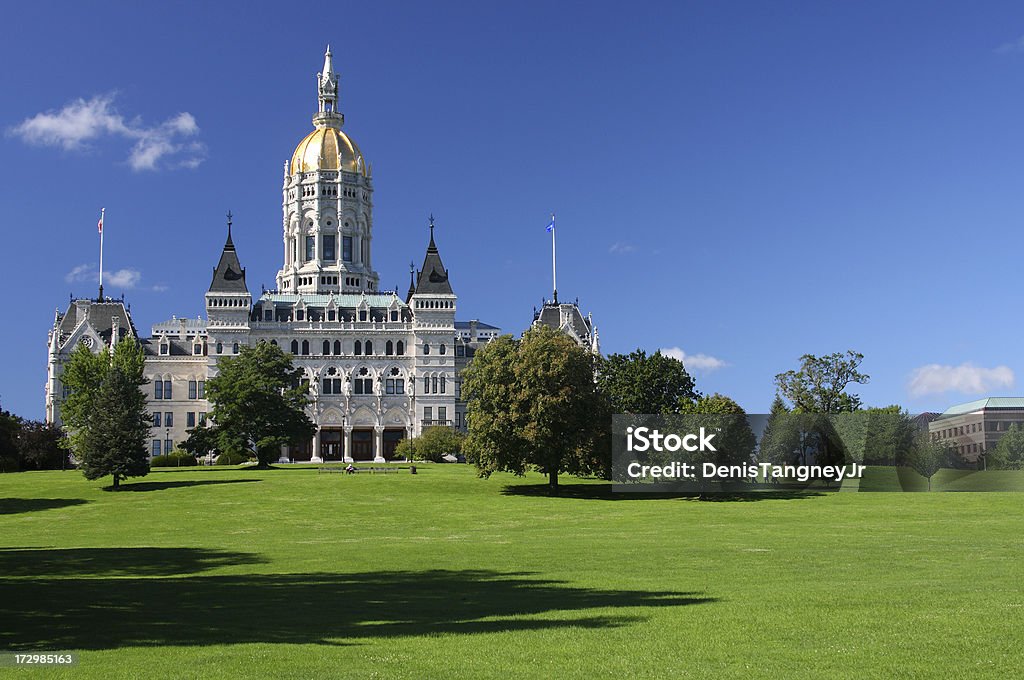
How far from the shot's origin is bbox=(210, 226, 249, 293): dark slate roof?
445ft

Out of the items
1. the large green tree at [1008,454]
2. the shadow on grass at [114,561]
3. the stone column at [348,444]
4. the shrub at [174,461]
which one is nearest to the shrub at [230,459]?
the shrub at [174,461]

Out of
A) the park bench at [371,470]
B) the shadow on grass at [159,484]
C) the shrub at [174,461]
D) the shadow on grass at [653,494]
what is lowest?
the shadow on grass at [653,494]

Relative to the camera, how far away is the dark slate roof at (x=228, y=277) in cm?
13562

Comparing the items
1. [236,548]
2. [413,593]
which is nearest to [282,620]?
[413,593]

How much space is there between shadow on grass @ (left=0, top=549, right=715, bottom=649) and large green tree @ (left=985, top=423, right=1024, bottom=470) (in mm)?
66793

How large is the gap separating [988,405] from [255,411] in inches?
2488

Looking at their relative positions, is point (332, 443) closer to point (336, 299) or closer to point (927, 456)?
point (336, 299)

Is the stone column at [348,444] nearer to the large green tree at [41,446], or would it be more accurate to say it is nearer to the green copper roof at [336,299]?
the green copper roof at [336,299]

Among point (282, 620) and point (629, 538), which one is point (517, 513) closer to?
point (629, 538)

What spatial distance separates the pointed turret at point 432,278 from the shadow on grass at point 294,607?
10755cm
